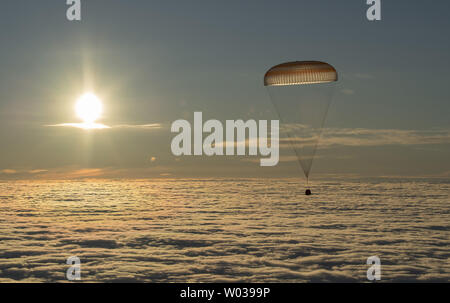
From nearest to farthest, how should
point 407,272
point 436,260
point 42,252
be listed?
point 407,272, point 436,260, point 42,252

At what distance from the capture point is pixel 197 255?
37.0 metres

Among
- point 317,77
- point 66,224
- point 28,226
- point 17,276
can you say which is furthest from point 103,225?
point 317,77

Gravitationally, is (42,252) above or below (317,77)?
below

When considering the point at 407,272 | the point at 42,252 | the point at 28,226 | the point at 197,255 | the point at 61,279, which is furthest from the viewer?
the point at 28,226

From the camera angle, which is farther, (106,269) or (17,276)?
(106,269)

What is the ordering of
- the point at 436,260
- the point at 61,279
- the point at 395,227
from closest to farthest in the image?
the point at 61,279 < the point at 436,260 < the point at 395,227

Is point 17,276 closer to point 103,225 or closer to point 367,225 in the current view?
point 103,225

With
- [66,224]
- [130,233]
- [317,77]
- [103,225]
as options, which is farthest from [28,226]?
[317,77]

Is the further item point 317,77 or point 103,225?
point 103,225

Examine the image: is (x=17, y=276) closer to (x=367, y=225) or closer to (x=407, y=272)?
(x=407, y=272)

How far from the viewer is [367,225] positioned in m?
62.0
